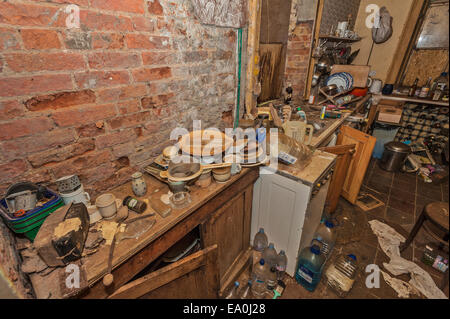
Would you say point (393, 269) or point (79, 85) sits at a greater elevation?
point (79, 85)

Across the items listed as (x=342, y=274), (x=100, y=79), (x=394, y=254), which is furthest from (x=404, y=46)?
(x=100, y=79)

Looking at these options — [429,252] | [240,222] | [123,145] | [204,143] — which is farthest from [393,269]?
[123,145]

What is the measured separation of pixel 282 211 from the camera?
66.3 inches

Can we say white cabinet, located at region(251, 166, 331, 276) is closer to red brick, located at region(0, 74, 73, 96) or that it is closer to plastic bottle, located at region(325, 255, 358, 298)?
plastic bottle, located at region(325, 255, 358, 298)

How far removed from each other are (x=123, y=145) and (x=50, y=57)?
552 mm

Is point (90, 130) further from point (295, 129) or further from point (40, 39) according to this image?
point (295, 129)

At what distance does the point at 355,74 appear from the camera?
3.53m

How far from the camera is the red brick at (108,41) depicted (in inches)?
41.3

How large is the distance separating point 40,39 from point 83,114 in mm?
356

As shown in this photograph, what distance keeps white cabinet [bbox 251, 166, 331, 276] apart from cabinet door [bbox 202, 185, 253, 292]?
11 centimetres

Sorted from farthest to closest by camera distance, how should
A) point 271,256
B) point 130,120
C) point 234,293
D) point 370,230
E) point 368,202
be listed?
Result: point 368,202, point 370,230, point 271,256, point 234,293, point 130,120

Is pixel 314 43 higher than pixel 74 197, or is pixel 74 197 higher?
pixel 314 43
